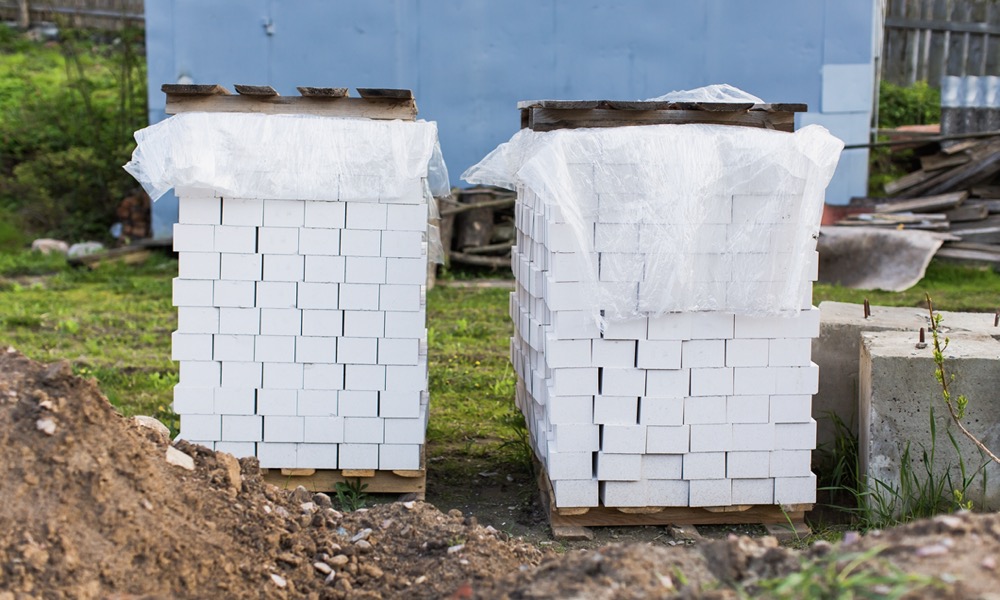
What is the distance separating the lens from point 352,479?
5.56m

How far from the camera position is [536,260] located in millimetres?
5516

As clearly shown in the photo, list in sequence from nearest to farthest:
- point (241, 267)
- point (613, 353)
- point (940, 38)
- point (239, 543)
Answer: point (239, 543)
point (613, 353)
point (241, 267)
point (940, 38)

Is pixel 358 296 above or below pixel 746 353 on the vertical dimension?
above

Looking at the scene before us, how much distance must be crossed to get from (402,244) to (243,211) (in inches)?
30.8

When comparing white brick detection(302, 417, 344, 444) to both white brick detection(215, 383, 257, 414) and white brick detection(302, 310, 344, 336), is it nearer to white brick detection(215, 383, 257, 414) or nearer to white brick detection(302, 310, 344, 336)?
white brick detection(215, 383, 257, 414)

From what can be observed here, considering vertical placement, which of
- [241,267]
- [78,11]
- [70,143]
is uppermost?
[78,11]

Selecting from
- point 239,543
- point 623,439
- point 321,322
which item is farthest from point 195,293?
point 623,439

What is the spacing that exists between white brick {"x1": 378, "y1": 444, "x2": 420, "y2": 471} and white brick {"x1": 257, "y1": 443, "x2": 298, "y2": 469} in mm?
439

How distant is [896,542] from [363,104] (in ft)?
11.3

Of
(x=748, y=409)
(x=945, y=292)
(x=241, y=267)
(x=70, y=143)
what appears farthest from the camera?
(x=70, y=143)

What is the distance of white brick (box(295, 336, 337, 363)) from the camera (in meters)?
5.40

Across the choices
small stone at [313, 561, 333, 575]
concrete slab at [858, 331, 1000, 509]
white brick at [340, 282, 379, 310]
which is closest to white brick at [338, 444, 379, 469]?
white brick at [340, 282, 379, 310]

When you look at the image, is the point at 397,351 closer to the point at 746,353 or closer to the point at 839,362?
the point at 746,353

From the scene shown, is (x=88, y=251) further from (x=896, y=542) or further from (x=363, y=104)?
(x=896, y=542)
